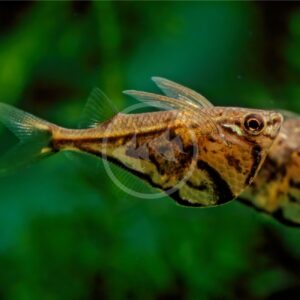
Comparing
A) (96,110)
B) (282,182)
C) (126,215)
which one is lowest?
(126,215)

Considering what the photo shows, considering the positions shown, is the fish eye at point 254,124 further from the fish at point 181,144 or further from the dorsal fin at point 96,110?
the dorsal fin at point 96,110

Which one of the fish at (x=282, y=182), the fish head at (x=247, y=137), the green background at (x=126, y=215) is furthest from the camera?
the green background at (x=126, y=215)

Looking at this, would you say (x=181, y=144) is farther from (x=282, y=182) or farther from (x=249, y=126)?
(x=282, y=182)

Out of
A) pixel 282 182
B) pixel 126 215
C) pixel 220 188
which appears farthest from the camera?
pixel 126 215

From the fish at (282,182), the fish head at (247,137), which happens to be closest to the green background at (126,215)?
the fish at (282,182)

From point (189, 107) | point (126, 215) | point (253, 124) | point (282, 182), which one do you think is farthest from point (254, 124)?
point (126, 215)

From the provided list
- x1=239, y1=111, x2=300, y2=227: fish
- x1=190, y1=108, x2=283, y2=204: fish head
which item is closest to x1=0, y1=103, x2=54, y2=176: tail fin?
x1=190, y1=108, x2=283, y2=204: fish head

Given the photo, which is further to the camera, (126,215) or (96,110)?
(126,215)
